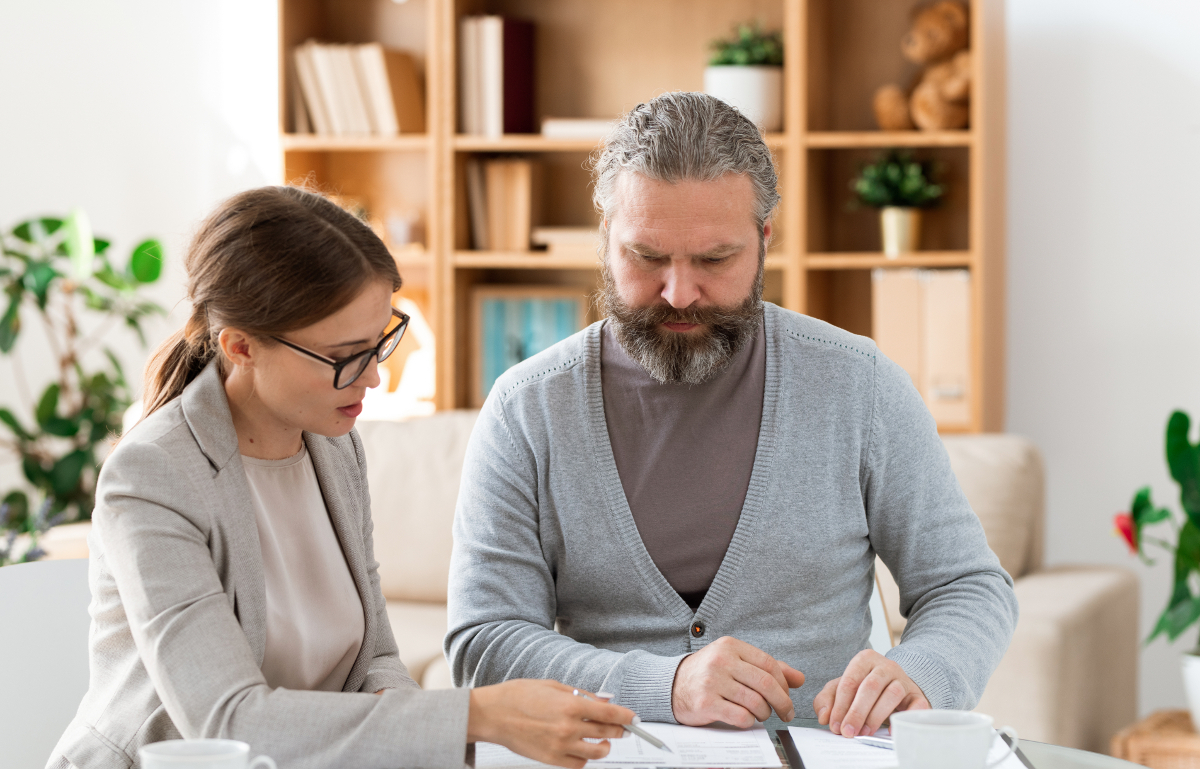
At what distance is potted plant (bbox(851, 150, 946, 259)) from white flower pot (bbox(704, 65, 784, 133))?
1.03ft

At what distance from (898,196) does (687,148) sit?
1946 millimetres

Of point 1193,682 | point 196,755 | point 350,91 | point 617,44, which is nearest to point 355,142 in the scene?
point 350,91

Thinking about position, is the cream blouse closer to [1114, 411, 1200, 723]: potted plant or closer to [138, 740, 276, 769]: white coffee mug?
[138, 740, 276, 769]: white coffee mug

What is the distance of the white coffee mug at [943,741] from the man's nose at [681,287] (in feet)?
1.94

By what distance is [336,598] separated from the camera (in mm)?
1275

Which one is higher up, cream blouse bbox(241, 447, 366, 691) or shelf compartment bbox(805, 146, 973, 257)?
shelf compartment bbox(805, 146, 973, 257)

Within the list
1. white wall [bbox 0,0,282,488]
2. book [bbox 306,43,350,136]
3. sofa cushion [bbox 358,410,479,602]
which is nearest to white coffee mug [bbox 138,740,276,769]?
sofa cushion [bbox 358,410,479,602]

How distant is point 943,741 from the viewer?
89 cm

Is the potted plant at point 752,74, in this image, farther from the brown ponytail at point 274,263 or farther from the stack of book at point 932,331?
the brown ponytail at point 274,263

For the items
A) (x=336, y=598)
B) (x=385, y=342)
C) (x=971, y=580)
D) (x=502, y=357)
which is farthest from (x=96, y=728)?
(x=502, y=357)

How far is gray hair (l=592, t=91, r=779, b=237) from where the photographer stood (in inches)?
53.7

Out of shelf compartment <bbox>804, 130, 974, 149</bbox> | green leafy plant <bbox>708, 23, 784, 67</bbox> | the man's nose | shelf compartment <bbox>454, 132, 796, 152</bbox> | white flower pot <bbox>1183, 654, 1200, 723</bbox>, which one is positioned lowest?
white flower pot <bbox>1183, 654, 1200, 723</bbox>

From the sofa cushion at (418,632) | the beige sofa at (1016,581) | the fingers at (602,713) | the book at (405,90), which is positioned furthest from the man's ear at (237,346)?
the book at (405,90)

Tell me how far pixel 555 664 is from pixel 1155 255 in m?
2.39
